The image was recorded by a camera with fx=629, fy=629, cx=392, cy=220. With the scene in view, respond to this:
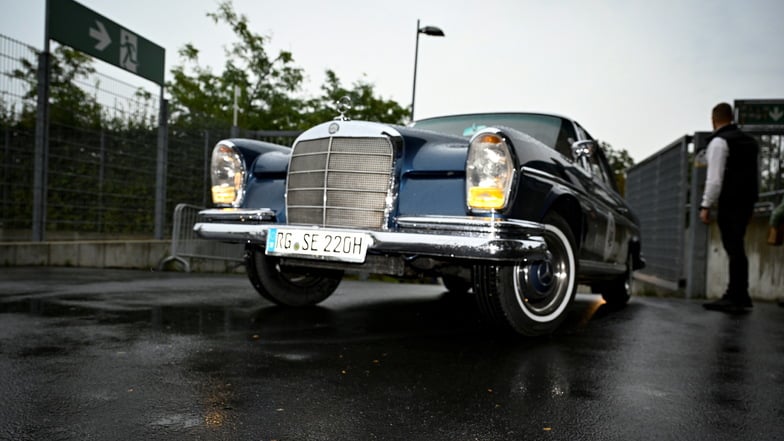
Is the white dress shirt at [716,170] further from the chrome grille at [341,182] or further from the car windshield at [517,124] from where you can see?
the chrome grille at [341,182]

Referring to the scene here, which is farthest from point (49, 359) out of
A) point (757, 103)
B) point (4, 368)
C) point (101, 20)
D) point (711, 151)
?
point (757, 103)

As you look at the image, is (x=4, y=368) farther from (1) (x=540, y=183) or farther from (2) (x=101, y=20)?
(2) (x=101, y=20)

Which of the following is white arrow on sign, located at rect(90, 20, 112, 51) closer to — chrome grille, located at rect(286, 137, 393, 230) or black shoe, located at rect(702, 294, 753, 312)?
chrome grille, located at rect(286, 137, 393, 230)

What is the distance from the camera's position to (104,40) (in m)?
8.70

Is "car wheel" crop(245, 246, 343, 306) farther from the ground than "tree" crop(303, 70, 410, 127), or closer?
closer

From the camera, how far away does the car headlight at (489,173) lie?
332cm

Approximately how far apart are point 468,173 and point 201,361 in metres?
1.65

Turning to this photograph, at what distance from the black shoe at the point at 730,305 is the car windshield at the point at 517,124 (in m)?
2.39

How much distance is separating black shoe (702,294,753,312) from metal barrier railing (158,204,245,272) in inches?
232

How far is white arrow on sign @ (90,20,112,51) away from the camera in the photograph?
855 cm

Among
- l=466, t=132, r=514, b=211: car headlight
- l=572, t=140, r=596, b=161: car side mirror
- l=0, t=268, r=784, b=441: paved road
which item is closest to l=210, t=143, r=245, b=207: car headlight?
l=0, t=268, r=784, b=441: paved road

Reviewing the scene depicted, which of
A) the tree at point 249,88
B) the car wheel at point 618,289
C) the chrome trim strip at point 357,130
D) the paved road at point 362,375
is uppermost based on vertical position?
the tree at point 249,88

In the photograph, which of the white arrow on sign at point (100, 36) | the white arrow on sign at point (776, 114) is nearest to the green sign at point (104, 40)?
the white arrow on sign at point (100, 36)

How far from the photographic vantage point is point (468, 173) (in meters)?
3.39
